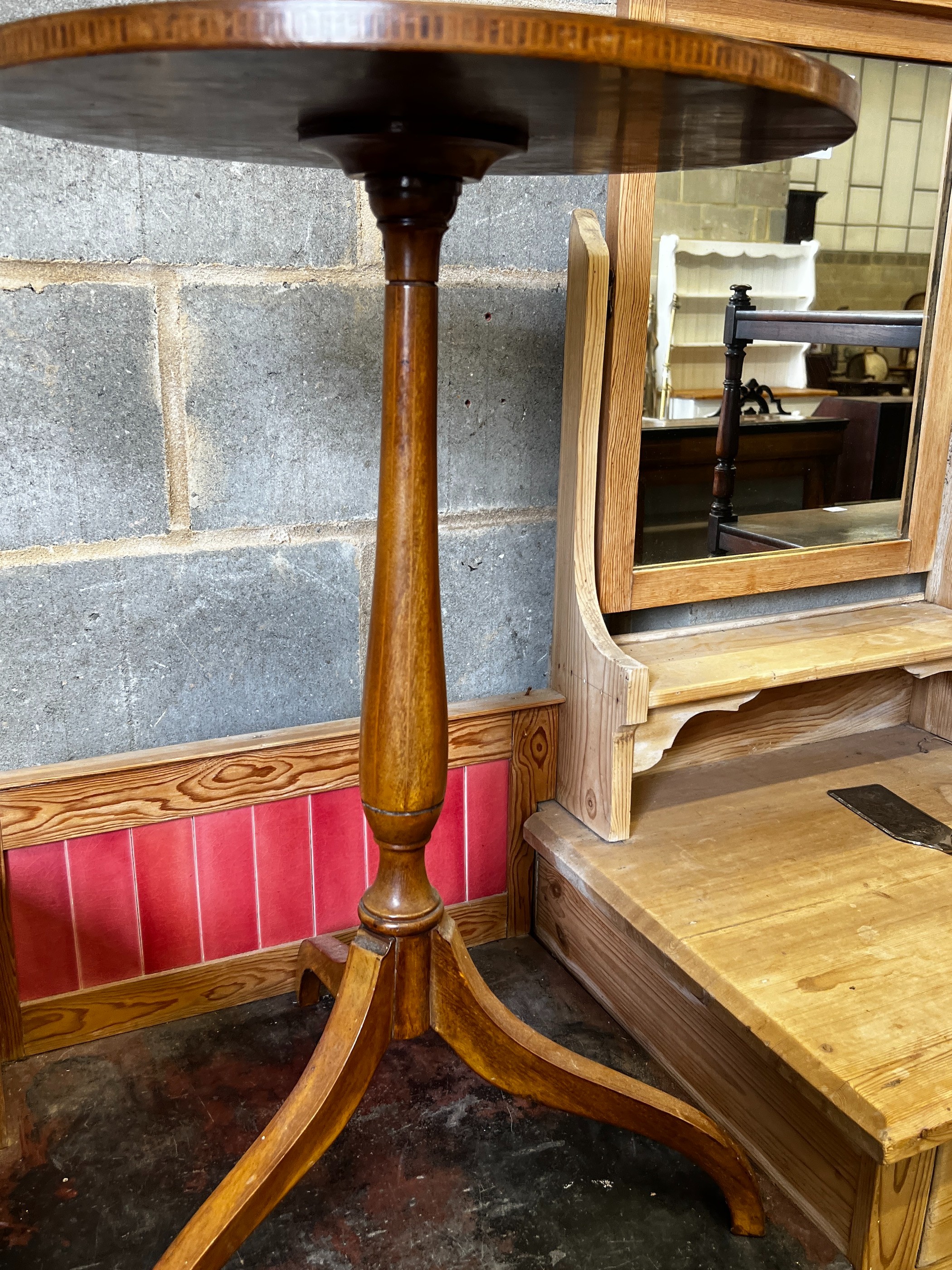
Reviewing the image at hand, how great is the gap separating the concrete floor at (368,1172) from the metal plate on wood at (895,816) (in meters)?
0.53

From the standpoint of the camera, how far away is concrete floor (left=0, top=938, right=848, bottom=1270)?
1189mm

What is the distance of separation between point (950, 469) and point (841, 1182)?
50.5 inches

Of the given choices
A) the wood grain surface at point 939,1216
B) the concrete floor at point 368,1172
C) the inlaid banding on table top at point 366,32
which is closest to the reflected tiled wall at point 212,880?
the concrete floor at point 368,1172

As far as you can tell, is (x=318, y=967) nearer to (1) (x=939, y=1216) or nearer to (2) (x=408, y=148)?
(1) (x=939, y=1216)

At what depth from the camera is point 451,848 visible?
1732 mm

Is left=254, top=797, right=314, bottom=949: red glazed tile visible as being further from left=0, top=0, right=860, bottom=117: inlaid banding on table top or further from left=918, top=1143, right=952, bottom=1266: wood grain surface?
left=0, top=0, right=860, bottom=117: inlaid banding on table top

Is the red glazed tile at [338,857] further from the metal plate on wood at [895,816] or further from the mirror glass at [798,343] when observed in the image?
the metal plate on wood at [895,816]

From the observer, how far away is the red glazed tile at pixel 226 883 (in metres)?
1.54

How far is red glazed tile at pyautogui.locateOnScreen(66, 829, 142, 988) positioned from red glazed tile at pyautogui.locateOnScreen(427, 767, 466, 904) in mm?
454

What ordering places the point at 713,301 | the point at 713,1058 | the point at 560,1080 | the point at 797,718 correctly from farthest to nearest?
the point at 797,718 → the point at 713,301 → the point at 713,1058 → the point at 560,1080

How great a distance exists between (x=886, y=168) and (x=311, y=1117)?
1677 mm

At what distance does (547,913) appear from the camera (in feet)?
5.80

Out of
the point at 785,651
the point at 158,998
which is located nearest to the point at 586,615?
the point at 785,651

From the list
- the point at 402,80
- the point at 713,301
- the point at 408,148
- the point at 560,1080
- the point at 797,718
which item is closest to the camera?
the point at 402,80
